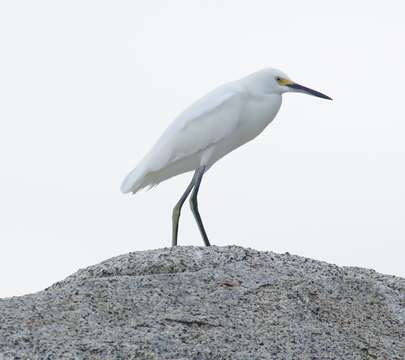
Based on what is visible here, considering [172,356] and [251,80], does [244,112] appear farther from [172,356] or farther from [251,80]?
[172,356]

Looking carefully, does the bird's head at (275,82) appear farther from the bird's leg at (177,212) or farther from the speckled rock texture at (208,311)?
the speckled rock texture at (208,311)

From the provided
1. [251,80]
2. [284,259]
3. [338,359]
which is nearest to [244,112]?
[251,80]

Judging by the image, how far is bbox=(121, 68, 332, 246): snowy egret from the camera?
8.55 metres

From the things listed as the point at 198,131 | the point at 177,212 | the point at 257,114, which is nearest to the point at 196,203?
the point at 177,212

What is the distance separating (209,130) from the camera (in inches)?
336

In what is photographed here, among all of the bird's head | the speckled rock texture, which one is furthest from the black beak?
the speckled rock texture

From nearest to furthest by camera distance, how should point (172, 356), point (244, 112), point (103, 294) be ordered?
point (172, 356)
point (103, 294)
point (244, 112)

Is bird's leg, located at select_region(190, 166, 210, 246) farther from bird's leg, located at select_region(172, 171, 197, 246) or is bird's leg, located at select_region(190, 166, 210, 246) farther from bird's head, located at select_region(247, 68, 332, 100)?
bird's head, located at select_region(247, 68, 332, 100)

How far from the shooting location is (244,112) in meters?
8.70

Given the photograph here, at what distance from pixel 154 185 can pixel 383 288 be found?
8.98ft

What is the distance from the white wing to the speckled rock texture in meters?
1.63

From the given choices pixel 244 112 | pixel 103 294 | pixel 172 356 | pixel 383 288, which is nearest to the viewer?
pixel 172 356

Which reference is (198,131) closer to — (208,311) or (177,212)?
(177,212)

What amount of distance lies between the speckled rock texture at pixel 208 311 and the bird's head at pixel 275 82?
7.12ft
